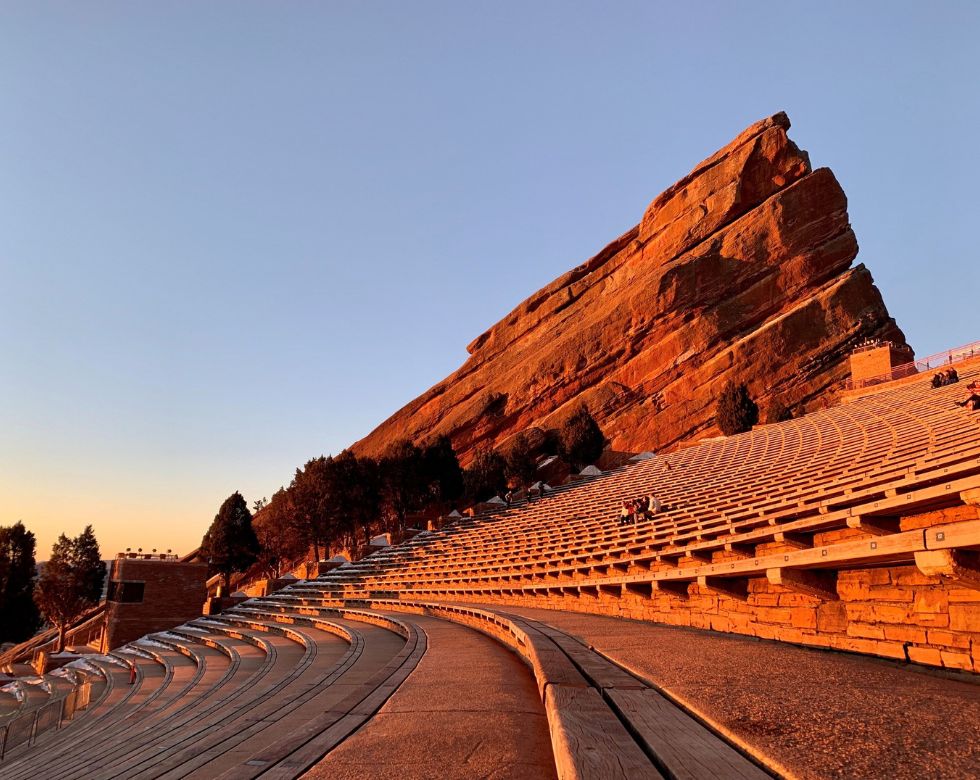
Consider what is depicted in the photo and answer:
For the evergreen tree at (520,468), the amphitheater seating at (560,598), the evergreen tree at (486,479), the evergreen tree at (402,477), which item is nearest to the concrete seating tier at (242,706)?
the amphitheater seating at (560,598)

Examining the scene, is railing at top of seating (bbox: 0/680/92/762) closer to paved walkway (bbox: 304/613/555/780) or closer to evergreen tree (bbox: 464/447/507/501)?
paved walkway (bbox: 304/613/555/780)

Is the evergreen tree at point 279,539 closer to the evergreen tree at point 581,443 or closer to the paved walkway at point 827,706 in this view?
the evergreen tree at point 581,443

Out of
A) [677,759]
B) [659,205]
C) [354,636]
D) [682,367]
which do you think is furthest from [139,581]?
[659,205]

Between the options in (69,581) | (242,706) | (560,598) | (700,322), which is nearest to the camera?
(242,706)

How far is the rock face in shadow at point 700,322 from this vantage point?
60438mm

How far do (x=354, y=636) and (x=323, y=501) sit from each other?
33.8 m

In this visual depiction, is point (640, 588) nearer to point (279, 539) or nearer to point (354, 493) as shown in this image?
point (354, 493)

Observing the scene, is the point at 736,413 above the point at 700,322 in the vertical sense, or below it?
below

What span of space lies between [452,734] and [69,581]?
45.5m

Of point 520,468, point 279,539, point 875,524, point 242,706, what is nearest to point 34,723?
point 242,706

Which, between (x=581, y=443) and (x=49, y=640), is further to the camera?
(x=581, y=443)

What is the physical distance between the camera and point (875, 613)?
6617 millimetres

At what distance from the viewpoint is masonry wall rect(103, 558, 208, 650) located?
33.0 meters

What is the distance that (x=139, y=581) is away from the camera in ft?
113
